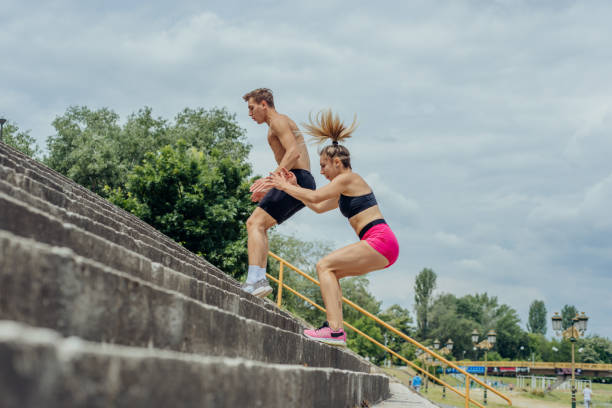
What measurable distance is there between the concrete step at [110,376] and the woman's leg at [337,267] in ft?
8.92

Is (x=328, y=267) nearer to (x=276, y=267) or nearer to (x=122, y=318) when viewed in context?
(x=122, y=318)

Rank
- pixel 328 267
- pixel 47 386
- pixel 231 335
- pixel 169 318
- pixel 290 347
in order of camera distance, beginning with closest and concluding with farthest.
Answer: pixel 47 386
pixel 169 318
pixel 231 335
pixel 290 347
pixel 328 267

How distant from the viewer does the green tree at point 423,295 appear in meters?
110

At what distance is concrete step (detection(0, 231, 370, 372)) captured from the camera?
131 cm

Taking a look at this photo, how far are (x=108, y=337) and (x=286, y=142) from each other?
4077 millimetres

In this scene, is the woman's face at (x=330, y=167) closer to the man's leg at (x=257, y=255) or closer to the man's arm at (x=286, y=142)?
the man's arm at (x=286, y=142)

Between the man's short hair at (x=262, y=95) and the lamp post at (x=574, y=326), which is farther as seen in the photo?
the lamp post at (x=574, y=326)

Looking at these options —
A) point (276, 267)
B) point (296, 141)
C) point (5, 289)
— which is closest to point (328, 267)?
point (296, 141)

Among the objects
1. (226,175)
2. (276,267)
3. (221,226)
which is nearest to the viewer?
(221,226)

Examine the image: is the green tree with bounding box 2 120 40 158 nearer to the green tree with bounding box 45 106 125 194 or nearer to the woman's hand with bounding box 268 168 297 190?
the green tree with bounding box 45 106 125 194

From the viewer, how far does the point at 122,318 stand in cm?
169

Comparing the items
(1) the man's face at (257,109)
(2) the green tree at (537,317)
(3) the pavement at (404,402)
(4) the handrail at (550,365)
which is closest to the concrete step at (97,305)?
(1) the man's face at (257,109)

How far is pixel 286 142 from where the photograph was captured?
219 inches

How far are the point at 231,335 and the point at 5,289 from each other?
1.39 meters
